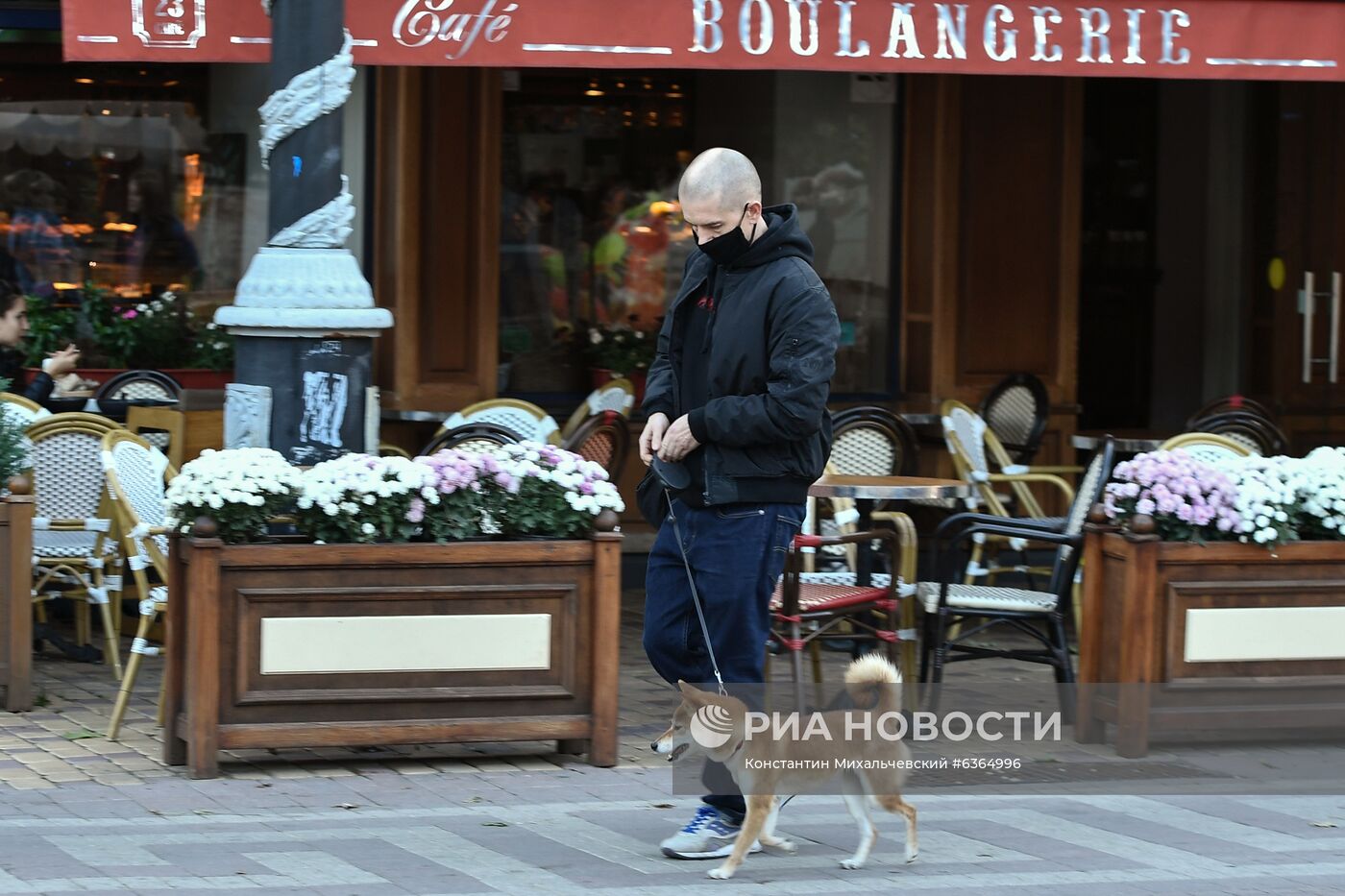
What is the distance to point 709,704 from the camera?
5066mm

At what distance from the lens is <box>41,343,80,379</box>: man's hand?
29.8ft

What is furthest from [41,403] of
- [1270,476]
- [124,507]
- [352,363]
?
[1270,476]

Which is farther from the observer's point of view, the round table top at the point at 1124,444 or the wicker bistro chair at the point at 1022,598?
the round table top at the point at 1124,444

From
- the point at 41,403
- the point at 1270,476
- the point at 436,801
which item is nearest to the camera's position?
the point at 436,801

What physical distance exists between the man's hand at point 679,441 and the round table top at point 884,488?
204 cm

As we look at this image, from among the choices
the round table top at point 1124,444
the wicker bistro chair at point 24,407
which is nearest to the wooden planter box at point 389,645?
the wicker bistro chair at point 24,407

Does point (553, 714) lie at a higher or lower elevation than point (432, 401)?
lower

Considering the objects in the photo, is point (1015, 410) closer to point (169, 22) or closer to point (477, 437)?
point (477, 437)

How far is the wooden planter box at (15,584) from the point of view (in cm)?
700

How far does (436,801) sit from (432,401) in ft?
14.1

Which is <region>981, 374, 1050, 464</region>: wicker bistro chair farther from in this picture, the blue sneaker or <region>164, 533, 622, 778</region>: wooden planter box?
the blue sneaker

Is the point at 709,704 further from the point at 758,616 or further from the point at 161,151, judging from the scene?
the point at 161,151

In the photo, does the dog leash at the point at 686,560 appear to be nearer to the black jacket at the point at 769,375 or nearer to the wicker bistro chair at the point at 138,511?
the black jacket at the point at 769,375

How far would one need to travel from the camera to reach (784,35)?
26.9 ft
